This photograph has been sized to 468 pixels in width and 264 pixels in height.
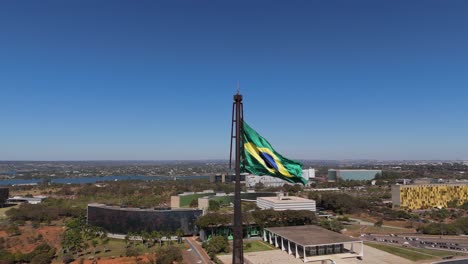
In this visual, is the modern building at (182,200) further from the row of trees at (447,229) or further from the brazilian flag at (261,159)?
the brazilian flag at (261,159)

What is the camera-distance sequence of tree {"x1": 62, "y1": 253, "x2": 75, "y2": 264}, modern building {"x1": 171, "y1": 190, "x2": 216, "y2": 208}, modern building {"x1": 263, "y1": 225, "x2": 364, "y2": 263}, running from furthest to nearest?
modern building {"x1": 171, "y1": 190, "x2": 216, "y2": 208}, modern building {"x1": 263, "y1": 225, "x2": 364, "y2": 263}, tree {"x1": 62, "y1": 253, "x2": 75, "y2": 264}

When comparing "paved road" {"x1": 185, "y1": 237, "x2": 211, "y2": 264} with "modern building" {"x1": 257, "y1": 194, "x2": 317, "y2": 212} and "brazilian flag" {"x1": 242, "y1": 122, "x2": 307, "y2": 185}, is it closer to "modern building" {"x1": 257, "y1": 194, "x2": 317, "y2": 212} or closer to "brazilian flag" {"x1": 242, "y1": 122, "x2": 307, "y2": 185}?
"modern building" {"x1": 257, "y1": 194, "x2": 317, "y2": 212}

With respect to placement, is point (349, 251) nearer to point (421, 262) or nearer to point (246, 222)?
point (421, 262)

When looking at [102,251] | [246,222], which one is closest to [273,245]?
[246,222]

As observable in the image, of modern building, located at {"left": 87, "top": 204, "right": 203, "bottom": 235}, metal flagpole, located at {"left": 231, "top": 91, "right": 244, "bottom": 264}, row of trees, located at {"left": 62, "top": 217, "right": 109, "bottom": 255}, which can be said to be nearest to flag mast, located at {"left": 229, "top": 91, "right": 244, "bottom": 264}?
metal flagpole, located at {"left": 231, "top": 91, "right": 244, "bottom": 264}

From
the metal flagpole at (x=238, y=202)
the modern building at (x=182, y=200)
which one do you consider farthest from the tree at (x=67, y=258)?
the modern building at (x=182, y=200)

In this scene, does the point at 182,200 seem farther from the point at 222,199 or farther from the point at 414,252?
the point at 414,252
